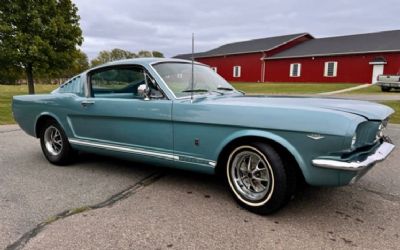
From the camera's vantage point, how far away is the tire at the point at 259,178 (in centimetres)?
307

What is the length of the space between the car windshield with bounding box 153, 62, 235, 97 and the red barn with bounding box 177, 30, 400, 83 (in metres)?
31.2

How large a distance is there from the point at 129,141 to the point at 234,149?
1414 millimetres

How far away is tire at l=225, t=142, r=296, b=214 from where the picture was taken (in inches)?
121

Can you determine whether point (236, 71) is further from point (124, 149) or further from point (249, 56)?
point (124, 149)

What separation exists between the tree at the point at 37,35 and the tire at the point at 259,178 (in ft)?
56.2

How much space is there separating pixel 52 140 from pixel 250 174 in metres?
3.30

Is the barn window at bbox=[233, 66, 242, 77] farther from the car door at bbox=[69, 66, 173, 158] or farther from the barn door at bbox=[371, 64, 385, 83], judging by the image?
the car door at bbox=[69, 66, 173, 158]

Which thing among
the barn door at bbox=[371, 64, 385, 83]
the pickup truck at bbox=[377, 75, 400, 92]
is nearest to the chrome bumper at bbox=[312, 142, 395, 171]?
the pickup truck at bbox=[377, 75, 400, 92]

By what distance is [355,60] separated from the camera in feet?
108

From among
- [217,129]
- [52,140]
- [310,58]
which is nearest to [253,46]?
[310,58]

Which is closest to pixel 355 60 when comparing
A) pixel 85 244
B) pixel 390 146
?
pixel 390 146

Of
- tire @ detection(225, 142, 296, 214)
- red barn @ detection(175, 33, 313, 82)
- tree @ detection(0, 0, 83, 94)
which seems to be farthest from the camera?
red barn @ detection(175, 33, 313, 82)

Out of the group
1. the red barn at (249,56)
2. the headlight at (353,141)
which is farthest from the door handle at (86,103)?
the red barn at (249,56)

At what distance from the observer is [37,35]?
18.0 m
